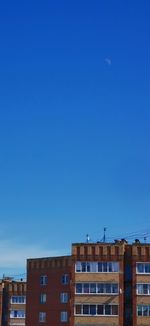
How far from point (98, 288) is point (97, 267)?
11.1 ft

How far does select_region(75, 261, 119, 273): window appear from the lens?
4181 inches

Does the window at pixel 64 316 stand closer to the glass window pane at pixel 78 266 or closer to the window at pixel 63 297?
the window at pixel 63 297

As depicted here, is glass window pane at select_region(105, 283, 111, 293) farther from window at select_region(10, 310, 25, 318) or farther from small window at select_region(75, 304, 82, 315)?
window at select_region(10, 310, 25, 318)

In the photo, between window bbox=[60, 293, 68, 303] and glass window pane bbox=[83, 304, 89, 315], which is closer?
glass window pane bbox=[83, 304, 89, 315]

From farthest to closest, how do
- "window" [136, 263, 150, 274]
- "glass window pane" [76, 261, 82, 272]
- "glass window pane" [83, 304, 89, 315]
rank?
"glass window pane" [76, 261, 82, 272]
"window" [136, 263, 150, 274]
"glass window pane" [83, 304, 89, 315]

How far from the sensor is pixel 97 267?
106 m

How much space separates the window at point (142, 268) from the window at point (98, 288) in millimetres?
4216

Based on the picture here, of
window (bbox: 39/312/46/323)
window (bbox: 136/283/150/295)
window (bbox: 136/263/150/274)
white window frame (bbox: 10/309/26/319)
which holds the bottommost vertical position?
window (bbox: 39/312/46/323)

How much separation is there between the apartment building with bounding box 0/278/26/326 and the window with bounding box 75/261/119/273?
41.3 m

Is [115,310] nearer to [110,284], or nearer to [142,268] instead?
[110,284]

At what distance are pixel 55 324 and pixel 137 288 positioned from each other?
70.8 ft

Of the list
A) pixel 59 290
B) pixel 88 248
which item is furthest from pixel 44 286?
pixel 88 248

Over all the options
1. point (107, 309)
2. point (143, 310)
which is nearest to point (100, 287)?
point (107, 309)

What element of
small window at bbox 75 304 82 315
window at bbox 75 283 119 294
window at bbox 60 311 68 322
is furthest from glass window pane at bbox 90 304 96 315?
window at bbox 60 311 68 322
